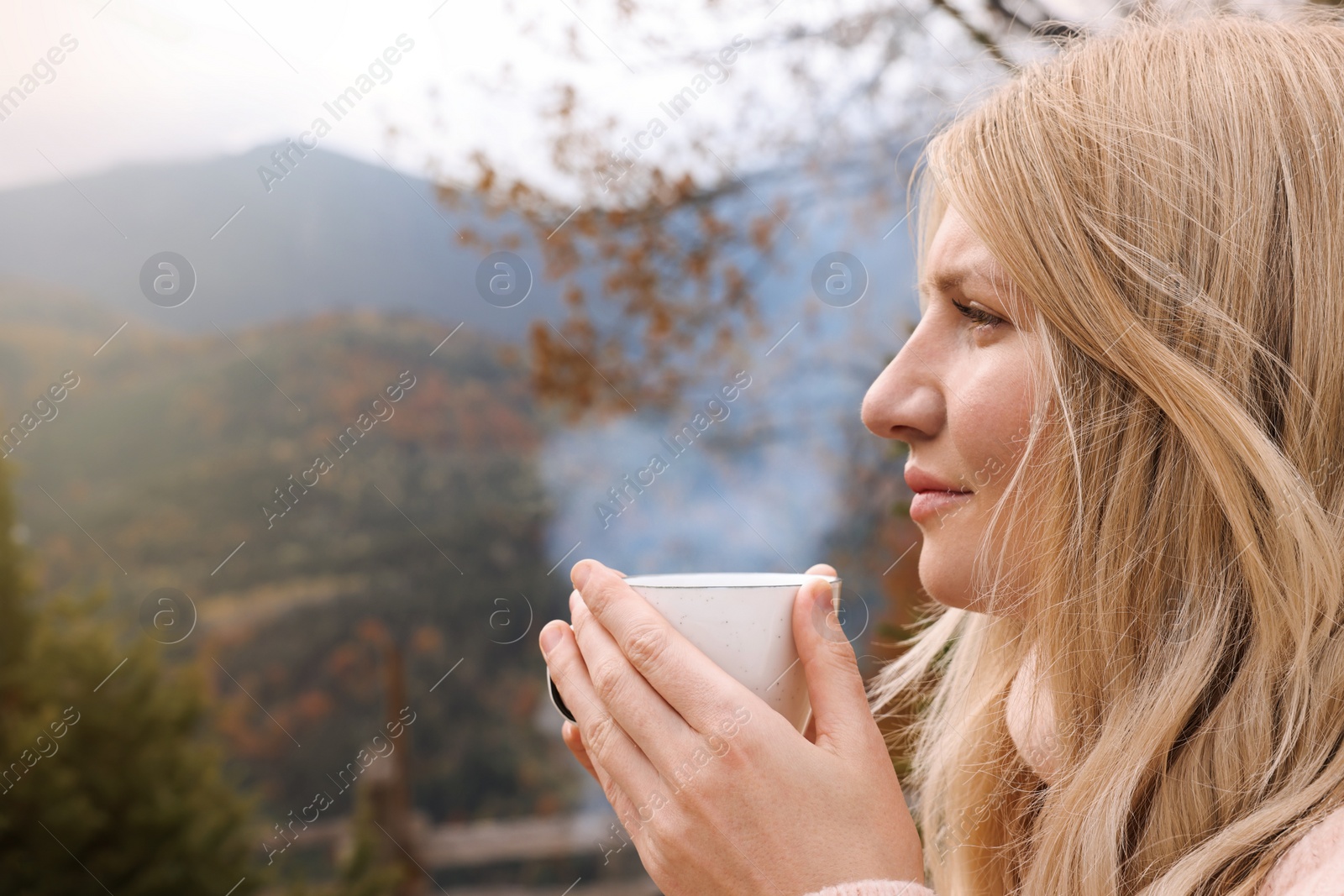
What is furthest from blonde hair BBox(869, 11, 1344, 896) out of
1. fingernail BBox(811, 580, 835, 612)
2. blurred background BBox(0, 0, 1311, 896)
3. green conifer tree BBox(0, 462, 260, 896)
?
green conifer tree BBox(0, 462, 260, 896)

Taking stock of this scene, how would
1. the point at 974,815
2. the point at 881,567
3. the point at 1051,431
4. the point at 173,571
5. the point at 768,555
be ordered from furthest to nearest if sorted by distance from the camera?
the point at 173,571
the point at 768,555
the point at 881,567
the point at 974,815
the point at 1051,431

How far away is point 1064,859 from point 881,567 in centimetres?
177

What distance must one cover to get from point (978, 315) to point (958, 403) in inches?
3.1

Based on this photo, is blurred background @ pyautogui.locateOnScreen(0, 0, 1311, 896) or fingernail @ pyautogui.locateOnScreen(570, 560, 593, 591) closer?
fingernail @ pyautogui.locateOnScreen(570, 560, 593, 591)

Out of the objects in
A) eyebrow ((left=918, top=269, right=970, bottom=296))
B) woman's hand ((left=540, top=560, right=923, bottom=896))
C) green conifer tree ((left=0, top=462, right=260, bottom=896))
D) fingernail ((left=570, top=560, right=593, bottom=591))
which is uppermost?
eyebrow ((left=918, top=269, right=970, bottom=296))

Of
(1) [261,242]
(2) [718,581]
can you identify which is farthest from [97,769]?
(2) [718,581]

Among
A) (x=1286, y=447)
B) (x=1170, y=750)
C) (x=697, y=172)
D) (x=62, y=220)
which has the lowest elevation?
(x=1170, y=750)

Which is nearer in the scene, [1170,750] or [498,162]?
[1170,750]

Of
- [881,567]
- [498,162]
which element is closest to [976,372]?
[881,567]

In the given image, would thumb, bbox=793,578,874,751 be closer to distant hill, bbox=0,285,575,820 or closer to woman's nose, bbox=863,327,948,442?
woman's nose, bbox=863,327,948,442

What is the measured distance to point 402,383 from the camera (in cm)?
304

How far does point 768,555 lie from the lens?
101 inches

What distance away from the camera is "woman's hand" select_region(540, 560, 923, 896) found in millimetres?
591

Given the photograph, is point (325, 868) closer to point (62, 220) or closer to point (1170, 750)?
point (62, 220)
